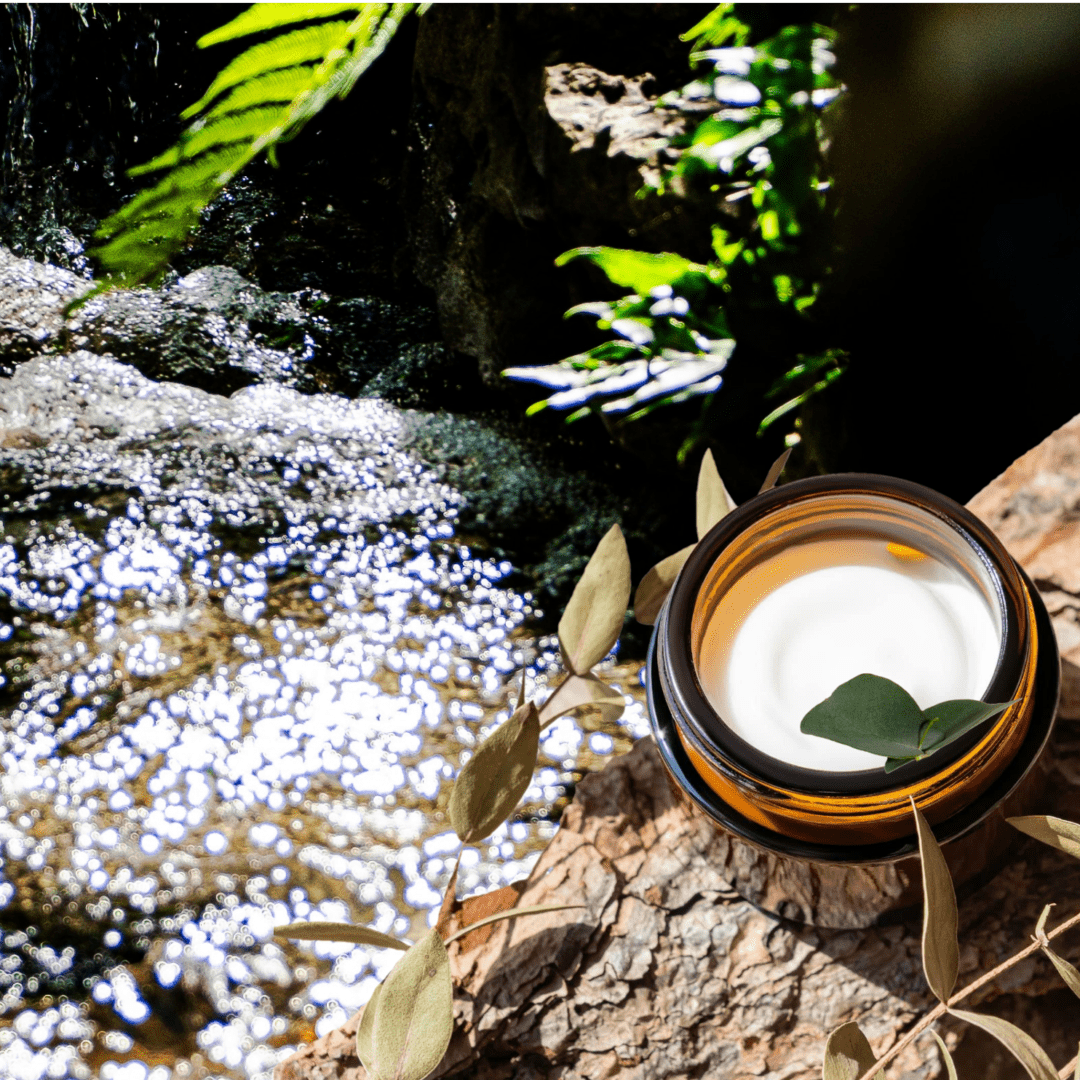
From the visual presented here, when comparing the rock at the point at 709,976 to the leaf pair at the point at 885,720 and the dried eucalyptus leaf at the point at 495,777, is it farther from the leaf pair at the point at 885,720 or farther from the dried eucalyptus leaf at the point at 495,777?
the leaf pair at the point at 885,720

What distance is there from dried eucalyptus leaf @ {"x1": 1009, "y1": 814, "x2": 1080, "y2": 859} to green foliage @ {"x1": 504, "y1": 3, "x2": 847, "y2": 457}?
610 millimetres

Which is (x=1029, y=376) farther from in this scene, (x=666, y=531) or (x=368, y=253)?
(x=368, y=253)

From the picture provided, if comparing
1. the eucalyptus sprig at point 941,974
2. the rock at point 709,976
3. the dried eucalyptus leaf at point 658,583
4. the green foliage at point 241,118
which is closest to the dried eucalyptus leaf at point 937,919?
the eucalyptus sprig at point 941,974

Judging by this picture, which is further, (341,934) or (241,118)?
(241,118)

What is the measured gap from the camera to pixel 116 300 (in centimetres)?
138

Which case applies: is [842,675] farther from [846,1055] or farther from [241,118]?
[241,118]

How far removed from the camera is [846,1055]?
417 mm

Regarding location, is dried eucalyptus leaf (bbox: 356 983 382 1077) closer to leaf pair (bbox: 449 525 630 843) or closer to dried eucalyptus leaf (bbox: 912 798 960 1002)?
leaf pair (bbox: 449 525 630 843)

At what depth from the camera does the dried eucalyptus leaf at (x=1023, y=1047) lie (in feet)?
1.27

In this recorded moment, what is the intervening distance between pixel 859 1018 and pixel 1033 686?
23 cm

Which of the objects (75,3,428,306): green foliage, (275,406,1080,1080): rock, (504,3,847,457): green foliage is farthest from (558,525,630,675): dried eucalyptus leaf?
(504,3,847,457): green foliage

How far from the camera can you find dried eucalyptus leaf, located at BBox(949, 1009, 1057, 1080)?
1.27 feet

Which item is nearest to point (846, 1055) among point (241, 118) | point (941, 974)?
point (941, 974)

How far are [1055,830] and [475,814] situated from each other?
0.31m
